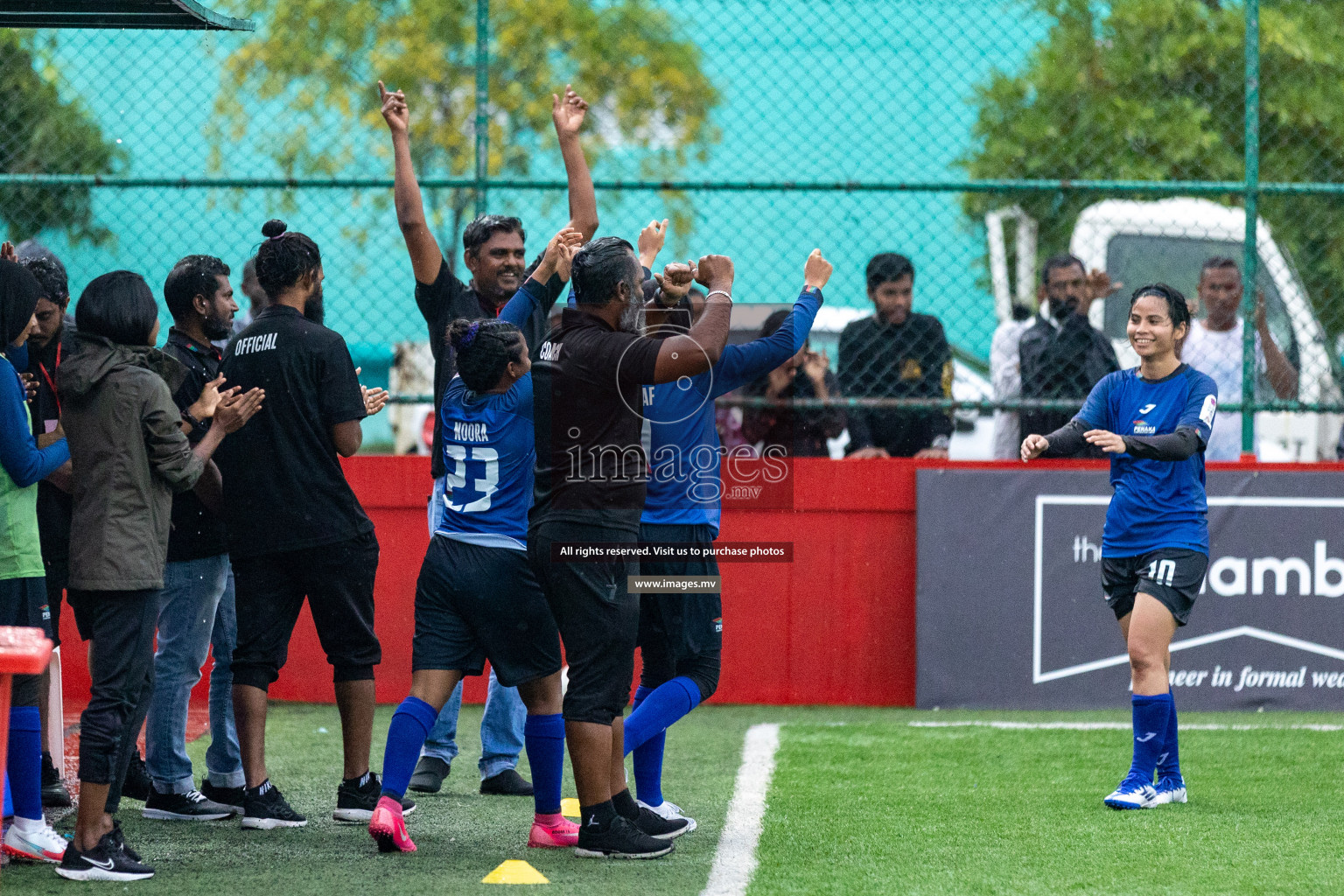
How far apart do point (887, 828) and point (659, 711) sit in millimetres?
878

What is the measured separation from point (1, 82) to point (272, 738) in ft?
14.8

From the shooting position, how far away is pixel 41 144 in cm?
962

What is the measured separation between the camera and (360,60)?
15555mm

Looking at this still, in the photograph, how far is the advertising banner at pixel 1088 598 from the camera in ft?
24.8

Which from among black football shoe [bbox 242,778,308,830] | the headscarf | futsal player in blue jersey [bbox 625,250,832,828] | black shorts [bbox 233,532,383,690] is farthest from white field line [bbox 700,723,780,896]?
the headscarf

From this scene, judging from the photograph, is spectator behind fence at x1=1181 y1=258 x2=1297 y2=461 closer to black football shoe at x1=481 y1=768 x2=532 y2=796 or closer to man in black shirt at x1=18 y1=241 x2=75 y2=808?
black football shoe at x1=481 y1=768 x2=532 y2=796

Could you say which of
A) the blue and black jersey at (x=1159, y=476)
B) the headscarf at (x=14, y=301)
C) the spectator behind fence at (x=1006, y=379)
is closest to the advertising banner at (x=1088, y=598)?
the spectator behind fence at (x=1006, y=379)

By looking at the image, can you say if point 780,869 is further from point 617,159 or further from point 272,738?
point 617,159

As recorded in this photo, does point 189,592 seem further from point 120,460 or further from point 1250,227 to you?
point 1250,227

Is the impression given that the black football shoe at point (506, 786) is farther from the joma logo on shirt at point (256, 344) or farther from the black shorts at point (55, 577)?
the joma logo on shirt at point (256, 344)

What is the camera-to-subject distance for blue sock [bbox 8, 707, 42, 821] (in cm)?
465

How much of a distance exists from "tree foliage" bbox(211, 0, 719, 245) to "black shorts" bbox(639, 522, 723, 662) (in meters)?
8.42

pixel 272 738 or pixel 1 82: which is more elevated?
pixel 1 82

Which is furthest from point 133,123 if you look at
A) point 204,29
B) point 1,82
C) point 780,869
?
point 780,869
